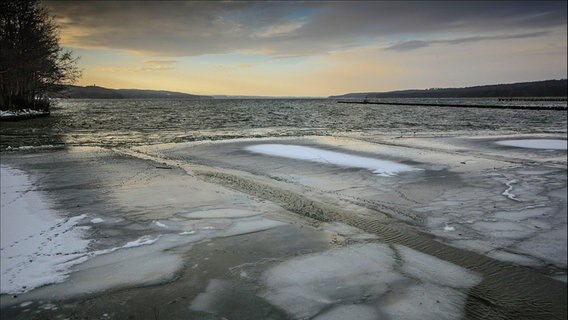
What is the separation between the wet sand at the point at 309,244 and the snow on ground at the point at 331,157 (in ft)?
2.17

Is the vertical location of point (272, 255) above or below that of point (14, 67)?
below

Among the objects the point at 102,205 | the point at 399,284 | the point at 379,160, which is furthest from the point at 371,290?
the point at 379,160

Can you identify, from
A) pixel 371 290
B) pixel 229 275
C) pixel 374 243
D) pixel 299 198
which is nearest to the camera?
pixel 371 290

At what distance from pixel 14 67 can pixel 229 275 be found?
42.3 metres

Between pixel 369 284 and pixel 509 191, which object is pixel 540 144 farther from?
pixel 369 284

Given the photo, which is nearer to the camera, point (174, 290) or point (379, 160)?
point (174, 290)

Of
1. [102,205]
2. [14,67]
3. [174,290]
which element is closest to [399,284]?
[174,290]

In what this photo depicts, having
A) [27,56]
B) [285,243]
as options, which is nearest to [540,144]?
[285,243]

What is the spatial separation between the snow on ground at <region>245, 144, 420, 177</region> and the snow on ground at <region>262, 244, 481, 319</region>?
20.5ft

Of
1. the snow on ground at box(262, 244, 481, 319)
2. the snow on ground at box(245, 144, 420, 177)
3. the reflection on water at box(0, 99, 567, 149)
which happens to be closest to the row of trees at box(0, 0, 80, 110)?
the reflection on water at box(0, 99, 567, 149)

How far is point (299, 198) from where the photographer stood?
8898 millimetres

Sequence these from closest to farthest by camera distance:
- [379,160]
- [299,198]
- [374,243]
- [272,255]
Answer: [272,255] → [374,243] → [299,198] → [379,160]

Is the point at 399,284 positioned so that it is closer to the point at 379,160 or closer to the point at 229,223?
the point at 229,223

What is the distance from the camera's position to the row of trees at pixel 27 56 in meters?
37.8
